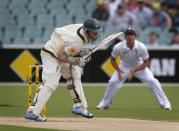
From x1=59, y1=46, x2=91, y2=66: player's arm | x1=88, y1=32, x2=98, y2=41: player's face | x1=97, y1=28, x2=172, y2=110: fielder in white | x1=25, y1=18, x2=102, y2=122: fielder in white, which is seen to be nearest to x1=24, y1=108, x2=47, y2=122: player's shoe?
x1=25, y1=18, x2=102, y2=122: fielder in white

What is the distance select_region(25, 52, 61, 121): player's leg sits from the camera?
10.6 m

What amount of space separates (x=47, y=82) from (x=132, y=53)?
3.92 meters

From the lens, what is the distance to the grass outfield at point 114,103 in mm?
12662

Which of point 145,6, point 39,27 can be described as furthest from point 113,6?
point 39,27

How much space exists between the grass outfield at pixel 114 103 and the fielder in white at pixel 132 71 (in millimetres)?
247

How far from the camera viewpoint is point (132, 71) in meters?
14.2

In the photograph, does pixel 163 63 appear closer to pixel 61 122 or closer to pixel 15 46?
pixel 15 46

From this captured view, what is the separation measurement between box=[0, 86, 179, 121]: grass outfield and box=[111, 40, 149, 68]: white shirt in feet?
3.19

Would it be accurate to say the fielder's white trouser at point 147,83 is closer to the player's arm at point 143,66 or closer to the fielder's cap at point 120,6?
the player's arm at point 143,66

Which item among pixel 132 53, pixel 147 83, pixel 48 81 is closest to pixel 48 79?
pixel 48 81

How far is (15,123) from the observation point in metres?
10.7

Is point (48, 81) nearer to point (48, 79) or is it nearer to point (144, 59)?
point (48, 79)

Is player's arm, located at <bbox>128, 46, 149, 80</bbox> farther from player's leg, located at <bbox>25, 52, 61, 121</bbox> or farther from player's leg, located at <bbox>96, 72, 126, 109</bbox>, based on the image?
player's leg, located at <bbox>25, 52, 61, 121</bbox>

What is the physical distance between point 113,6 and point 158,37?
1.82 metres
